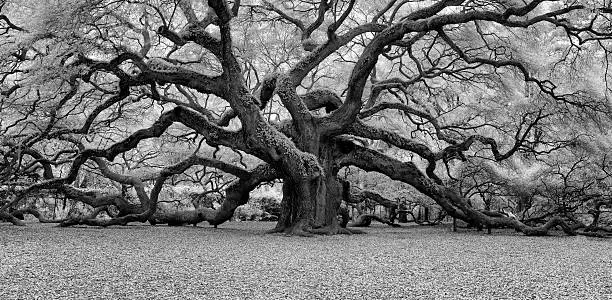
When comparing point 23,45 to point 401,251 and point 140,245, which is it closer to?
point 140,245

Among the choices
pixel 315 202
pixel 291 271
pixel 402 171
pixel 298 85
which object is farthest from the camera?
pixel 298 85

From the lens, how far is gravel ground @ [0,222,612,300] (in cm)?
354

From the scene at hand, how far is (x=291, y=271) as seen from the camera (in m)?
4.55

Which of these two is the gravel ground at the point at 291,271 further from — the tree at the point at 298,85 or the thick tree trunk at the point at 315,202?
the tree at the point at 298,85

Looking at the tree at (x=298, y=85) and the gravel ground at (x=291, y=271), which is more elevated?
the tree at (x=298, y=85)

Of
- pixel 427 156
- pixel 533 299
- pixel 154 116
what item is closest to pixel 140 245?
pixel 533 299

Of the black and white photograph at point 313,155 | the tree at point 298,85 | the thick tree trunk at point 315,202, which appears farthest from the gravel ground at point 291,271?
the tree at point 298,85

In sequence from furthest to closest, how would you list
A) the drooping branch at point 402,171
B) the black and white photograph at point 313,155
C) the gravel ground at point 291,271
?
the drooping branch at point 402,171 < the black and white photograph at point 313,155 < the gravel ground at point 291,271

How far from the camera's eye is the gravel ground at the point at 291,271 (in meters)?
3.54

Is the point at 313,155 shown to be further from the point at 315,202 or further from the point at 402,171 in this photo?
the point at 402,171

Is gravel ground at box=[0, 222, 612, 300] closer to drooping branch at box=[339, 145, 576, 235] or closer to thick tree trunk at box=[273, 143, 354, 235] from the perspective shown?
thick tree trunk at box=[273, 143, 354, 235]

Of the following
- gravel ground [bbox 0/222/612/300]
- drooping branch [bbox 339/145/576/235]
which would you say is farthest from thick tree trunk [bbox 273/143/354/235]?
gravel ground [bbox 0/222/612/300]

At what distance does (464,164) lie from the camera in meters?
12.8

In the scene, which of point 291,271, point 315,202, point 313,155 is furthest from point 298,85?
point 291,271
